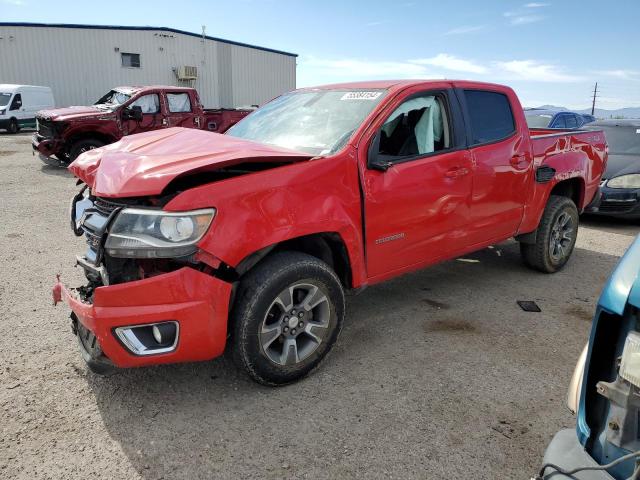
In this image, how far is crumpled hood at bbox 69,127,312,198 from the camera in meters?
2.57

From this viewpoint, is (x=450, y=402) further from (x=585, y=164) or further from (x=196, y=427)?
(x=585, y=164)

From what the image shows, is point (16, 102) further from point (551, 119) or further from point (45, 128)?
point (551, 119)

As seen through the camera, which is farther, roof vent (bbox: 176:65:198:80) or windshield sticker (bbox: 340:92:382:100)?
roof vent (bbox: 176:65:198:80)

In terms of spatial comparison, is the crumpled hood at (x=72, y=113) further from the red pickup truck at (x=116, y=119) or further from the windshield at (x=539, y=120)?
the windshield at (x=539, y=120)

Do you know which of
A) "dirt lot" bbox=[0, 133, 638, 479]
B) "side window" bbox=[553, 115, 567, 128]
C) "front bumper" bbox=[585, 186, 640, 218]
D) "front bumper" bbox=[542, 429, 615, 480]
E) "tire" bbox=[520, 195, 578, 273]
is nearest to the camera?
"front bumper" bbox=[542, 429, 615, 480]

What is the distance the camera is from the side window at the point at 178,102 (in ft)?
39.7

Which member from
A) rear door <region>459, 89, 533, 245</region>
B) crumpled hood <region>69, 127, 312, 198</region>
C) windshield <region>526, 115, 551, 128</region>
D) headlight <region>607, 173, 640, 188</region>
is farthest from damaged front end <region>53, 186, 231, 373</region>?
windshield <region>526, 115, 551, 128</region>

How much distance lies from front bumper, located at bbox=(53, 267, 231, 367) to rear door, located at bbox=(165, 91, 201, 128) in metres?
10.3

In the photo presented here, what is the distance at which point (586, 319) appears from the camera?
4.09 meters

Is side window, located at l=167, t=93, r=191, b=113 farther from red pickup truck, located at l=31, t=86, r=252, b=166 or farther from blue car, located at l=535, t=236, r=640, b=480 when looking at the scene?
blue car, located at l=535, t=236, r=640, b=480

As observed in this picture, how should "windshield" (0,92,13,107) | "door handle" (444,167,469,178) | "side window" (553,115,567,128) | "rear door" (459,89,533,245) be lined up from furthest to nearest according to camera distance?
"windshield" (0,92,13,107)
"side window" (553,115,567,128)
"rear door" (459,89,533,245)
"door handle" (444,167,469,178)

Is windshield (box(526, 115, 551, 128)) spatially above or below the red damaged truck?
above

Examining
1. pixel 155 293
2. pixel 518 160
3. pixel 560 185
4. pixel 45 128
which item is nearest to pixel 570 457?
pixel 155 293

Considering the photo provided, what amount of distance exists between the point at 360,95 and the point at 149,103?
9.64 m
